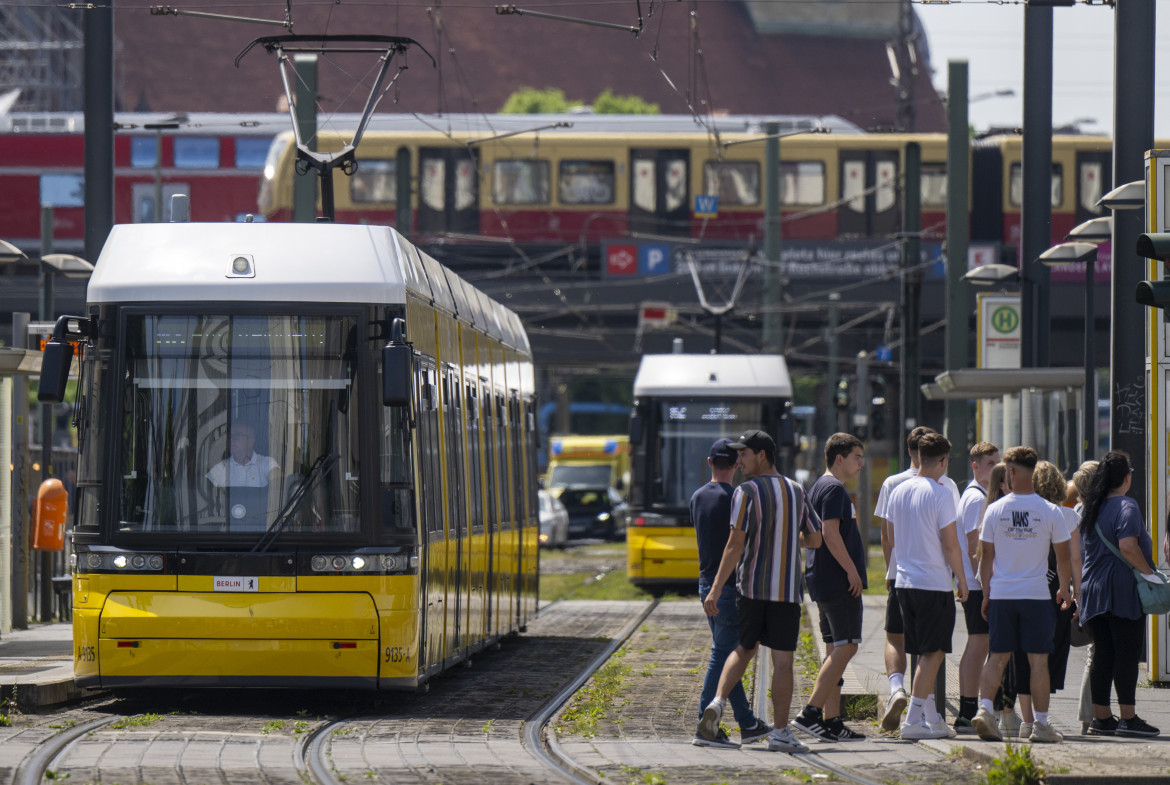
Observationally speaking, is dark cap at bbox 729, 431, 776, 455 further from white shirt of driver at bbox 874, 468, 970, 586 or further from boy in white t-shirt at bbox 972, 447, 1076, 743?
boy in white t-shirt at bbox 972, 447, 1076, 743

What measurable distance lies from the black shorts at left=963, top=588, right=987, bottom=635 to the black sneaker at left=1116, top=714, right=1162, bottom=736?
0.90 m

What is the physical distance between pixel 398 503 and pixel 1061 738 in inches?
156

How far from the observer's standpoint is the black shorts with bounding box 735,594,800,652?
9820mm

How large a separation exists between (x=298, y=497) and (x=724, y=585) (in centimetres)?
267

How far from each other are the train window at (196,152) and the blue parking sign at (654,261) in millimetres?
9700

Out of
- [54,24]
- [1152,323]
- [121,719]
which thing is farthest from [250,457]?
[54,24]

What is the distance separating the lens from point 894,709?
34.4 ft

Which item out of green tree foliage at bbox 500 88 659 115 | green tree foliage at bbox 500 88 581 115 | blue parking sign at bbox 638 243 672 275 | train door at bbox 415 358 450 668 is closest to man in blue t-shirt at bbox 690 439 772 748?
train door at bbox 415 358 450 668

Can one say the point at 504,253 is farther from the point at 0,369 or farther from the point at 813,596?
the point at 813,596

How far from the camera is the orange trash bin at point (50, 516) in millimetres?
19016

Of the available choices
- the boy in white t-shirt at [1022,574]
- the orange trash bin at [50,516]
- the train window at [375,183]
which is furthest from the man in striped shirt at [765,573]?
the train window at [375,183]

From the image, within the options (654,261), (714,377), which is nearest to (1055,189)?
(654,261)

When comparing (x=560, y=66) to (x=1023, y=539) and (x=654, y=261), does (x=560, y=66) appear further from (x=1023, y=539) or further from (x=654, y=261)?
(x=1023, y=539)

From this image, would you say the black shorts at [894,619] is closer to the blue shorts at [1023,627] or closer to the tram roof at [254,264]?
the blue shorts at [1023,627]
